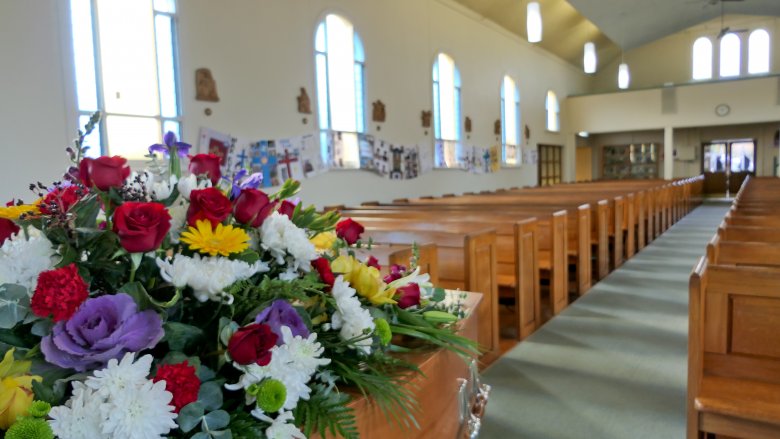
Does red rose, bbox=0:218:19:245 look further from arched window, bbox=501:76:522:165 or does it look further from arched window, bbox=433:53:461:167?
arched window, bbox=501:76:522:165

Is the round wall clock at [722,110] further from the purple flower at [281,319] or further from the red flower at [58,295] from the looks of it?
the red flower at [58,295]

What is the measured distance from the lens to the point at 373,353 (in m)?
1.00

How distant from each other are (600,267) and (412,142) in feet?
16.2

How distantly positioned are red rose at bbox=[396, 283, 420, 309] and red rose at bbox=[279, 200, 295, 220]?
0.26 m

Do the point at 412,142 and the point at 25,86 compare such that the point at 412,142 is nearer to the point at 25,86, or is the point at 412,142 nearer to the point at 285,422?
the point at 25,86

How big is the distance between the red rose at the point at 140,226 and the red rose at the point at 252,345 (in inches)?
6.5

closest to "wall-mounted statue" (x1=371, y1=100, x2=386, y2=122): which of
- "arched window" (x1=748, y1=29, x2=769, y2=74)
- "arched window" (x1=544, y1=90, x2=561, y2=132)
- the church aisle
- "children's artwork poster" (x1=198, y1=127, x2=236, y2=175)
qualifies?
"children's artwork poster" (x1=198, y1=127, x2=236, y2=175)

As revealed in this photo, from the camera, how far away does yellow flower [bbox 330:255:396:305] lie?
1.08 m

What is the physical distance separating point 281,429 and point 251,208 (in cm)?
35

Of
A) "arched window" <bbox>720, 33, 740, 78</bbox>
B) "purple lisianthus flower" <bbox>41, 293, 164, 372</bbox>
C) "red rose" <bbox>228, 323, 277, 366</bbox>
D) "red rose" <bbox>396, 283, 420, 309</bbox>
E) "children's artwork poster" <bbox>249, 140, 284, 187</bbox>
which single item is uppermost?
"arched window" <bbox>720, 33, 740, 78</bbox>

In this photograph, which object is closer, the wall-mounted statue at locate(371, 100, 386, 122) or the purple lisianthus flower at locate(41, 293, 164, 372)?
the purple lisianthus flower at locate(41, 293, 164, 372)

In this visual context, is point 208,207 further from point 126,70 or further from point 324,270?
point 126,70

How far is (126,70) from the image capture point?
230 inches

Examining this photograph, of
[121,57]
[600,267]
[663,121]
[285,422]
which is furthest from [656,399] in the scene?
[663,121]
